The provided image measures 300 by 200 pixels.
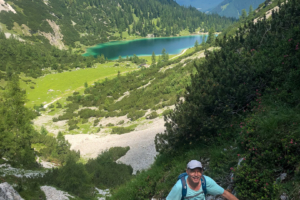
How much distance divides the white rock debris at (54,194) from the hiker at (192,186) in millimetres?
9867

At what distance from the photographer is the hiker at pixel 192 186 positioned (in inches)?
127

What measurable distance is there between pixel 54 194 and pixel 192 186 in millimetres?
10530

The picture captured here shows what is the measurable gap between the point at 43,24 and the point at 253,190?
578 feet

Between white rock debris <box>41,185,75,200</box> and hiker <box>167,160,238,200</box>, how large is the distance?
9867 millimetres

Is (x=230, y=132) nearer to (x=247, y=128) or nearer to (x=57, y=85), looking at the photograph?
(x=247, y=128)

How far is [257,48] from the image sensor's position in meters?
11.3

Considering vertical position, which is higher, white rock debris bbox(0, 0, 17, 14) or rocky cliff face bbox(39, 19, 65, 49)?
white rock debris bbox(0, 0, 17, 14)

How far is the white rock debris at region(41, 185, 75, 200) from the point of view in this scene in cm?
1046

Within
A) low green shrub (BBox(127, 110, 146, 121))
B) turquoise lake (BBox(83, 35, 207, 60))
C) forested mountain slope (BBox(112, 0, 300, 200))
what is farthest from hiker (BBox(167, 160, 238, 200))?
turquoise lake (BBox(83, 35, 207, 60))

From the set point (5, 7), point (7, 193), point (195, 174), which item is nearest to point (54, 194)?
point (7, 193)

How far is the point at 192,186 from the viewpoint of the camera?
Answer: 3.36 m

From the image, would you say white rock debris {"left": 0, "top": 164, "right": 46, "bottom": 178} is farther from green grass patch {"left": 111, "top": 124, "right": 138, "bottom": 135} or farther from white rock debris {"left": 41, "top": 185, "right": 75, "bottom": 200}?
green grass patch {"left": 111, "top": 124, "right": 138, "bottom": 135}

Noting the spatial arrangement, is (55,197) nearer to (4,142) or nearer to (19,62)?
(4,142)

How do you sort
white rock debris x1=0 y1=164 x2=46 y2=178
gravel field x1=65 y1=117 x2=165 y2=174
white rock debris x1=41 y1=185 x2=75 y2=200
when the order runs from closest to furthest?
Result: 1. white rock debris x1=41 y1=185 x2=75 y2=200
2. white rock debris x1=0 y1=164 x2=46 y2=178
3. gravel field x1=65 y1=117 x2=165 y2=174
